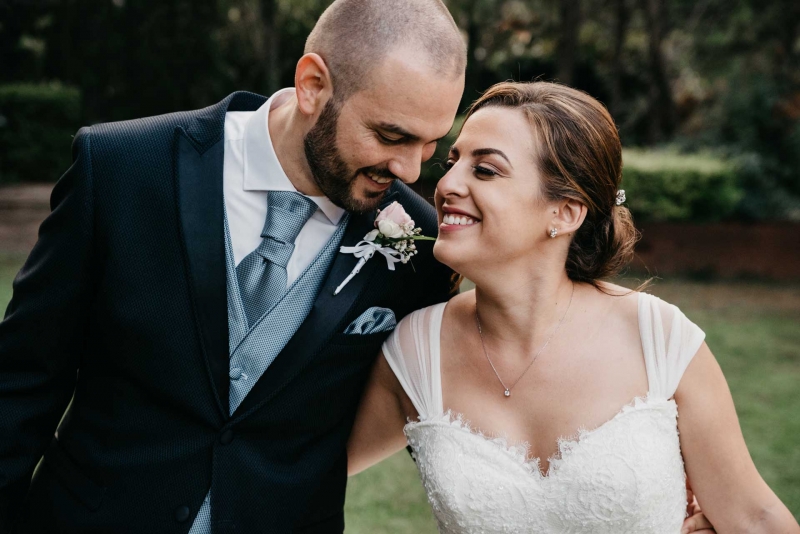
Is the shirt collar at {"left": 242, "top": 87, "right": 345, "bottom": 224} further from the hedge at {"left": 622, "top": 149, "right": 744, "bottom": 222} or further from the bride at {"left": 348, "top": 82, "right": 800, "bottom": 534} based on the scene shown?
the hedge at {"left": 622, "top": 149, "right": 744, "bottom": 222}

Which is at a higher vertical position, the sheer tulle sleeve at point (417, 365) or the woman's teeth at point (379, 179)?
the woman's teeth at point (379, 179)

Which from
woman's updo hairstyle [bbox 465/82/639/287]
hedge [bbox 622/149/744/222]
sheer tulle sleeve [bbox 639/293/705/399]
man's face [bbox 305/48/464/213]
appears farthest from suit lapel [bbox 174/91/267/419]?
hedge [bbox 622/149/744/222]

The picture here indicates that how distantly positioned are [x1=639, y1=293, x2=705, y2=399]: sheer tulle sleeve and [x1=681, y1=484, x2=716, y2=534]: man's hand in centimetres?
37

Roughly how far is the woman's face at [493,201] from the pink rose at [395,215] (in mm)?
125

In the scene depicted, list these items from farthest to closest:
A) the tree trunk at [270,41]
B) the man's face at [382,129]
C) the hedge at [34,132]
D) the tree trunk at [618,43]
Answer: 1. the tree trunk at [618,43]
2. the tree trunk at [270,41]
3. the hedge at [34,132]
4. the man's face at [382,129]

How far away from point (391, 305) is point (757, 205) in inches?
366

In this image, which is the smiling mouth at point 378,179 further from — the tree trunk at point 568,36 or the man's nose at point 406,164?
the tree trunk at point 568,36

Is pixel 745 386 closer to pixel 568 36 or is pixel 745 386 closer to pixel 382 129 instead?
pixel 382 129

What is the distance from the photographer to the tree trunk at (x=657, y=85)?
Result: 45.4ft

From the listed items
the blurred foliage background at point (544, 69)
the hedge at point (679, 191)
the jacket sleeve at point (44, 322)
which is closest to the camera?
the jacket sleeve at point (44, 322)

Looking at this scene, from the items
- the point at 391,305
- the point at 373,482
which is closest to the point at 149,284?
the point at 391,305

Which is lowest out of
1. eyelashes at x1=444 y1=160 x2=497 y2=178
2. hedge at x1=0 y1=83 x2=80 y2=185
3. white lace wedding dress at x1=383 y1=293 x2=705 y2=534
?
hedge at x1=0 y1=83 x2=80 y2=185

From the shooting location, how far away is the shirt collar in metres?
2.53

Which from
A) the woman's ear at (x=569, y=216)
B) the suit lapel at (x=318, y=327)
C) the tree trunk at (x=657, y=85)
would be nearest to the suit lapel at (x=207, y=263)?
the suit lapel at (x=318, y=327)
